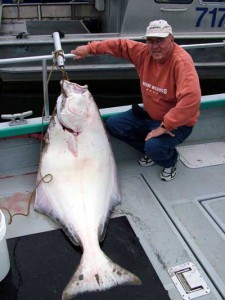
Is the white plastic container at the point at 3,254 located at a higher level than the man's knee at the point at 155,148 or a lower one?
lower

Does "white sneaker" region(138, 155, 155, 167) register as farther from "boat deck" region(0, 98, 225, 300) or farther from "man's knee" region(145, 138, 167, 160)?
"man's knee" region(145, 138, 167, 160)

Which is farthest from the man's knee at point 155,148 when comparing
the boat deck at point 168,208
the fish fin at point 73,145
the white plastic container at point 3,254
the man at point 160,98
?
the white plastic container at point 3,254

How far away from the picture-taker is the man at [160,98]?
9.43ft

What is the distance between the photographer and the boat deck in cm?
248

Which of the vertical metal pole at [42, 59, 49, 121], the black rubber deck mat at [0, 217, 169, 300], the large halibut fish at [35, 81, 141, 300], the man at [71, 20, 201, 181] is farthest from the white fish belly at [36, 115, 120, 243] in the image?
the man at [71, 20, 201, 181]

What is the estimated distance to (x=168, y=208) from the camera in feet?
9.69

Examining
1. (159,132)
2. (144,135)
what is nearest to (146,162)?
(144,135)

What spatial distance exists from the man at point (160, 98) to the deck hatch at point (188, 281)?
40.8 inches

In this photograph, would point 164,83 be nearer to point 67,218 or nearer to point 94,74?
point 67,218

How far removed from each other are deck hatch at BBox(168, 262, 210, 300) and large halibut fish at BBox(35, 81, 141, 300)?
31 cm

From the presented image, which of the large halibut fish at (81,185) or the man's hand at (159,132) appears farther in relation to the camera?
the man's hand at (159,132)

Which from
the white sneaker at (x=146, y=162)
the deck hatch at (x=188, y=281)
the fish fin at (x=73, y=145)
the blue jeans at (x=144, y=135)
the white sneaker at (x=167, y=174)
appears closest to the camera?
the deck hatch at (x=188, y=281)

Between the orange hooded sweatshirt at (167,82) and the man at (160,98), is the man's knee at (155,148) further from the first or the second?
the orange hooded sweatshirt at (167,82)

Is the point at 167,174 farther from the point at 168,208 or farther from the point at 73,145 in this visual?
the point at 73,145
